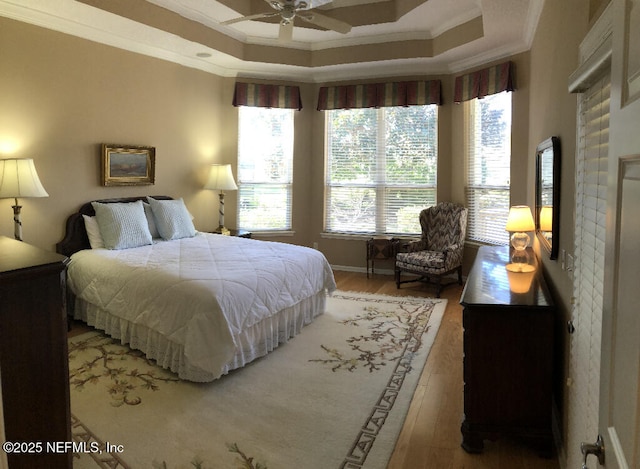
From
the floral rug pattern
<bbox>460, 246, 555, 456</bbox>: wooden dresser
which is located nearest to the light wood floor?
<bbox>460, 246, 555, 456</bbox>: wooden dresser

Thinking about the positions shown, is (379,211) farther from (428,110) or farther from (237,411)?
(237,411)

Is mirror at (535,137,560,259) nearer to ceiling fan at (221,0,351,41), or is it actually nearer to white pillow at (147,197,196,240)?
ceiling fan at (221,0,351,41)

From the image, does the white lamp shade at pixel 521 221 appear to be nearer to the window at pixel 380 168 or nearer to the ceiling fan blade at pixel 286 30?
the ceiling fan blade at pixel 286 30

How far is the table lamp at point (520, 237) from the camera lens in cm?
348

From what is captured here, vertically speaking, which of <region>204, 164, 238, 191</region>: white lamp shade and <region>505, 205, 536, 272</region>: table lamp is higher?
<region>204, 164, 238, 191</region>: white lamp shade

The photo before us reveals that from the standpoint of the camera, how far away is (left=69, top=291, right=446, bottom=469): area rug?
2465 millimetres

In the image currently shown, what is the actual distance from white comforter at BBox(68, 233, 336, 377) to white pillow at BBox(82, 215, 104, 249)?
177 mm

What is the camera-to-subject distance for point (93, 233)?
468cm

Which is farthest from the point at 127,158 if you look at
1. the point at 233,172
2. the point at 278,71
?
the point at 278,71

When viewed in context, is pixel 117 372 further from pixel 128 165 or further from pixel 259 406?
pixel 128 165

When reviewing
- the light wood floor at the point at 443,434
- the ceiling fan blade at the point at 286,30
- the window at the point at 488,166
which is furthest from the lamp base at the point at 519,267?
the ceiling fan blade at the point at 286,30

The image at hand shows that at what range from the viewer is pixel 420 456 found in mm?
2465

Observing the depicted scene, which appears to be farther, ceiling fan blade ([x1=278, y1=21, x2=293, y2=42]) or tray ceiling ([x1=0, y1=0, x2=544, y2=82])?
tray ceiling ([x1=0, y1=0, x2=544, y2=82])

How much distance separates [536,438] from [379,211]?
179 inches
